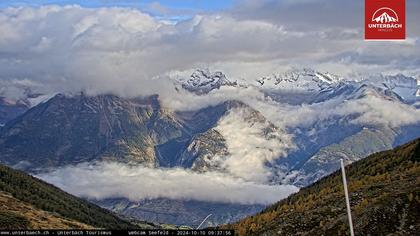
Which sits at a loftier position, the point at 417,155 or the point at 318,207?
the point at 417,155

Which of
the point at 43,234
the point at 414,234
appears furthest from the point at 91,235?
the point at 414,234

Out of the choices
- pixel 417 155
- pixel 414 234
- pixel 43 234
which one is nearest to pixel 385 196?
pixel 414 234

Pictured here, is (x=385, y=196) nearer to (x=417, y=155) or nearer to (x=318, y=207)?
(x=318, y=207)

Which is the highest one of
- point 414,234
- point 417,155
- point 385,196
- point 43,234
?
point 417,155

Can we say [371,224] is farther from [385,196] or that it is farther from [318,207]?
[318,207]

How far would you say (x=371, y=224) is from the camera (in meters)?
51.8

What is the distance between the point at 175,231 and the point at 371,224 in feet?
82.0

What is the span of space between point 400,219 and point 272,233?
1398cm

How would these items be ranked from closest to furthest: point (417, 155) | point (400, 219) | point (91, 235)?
point (91, 235) → point (400, 219) → point (417, 155)

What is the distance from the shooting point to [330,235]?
5378 cm

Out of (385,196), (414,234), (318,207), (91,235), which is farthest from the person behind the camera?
(318,207)

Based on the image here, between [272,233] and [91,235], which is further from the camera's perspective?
[272,233]

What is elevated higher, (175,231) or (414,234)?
(414,234)

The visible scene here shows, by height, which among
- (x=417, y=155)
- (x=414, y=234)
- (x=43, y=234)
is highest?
(x=417, y=155)
